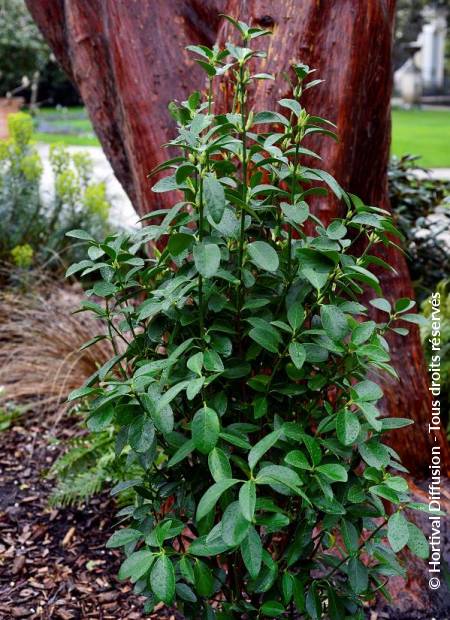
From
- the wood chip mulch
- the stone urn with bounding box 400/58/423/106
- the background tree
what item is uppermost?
the background tree

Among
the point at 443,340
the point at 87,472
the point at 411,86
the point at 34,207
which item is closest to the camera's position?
the point at 87,472

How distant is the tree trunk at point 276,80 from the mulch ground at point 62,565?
544 mm

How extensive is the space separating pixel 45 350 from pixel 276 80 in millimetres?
2644

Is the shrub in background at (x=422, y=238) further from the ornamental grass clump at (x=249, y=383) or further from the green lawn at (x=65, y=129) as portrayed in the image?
the green lawn at (x=65, y=129)

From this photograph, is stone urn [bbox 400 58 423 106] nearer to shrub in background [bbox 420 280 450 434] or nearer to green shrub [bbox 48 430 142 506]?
shrub in background [bbox 420 280 450 434]

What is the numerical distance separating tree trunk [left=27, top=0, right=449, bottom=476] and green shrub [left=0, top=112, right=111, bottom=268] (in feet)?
8.49

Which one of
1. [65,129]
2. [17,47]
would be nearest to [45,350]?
[65,129]

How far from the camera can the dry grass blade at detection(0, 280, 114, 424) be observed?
4527mm

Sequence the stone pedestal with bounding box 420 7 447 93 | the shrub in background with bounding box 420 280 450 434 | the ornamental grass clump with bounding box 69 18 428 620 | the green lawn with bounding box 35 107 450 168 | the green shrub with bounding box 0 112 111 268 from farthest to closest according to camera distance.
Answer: the stone pedestal with bounding box 420 7 447 93 < the green lawn with bounding box 35 107 450 168 < the green shrub with bounding box 0 112 111 268 < the shrub in background with bounding box 420 280 450 434 < the ornamental grass clump with bounding box 69 18 428 620

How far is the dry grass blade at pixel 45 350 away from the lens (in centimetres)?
453
